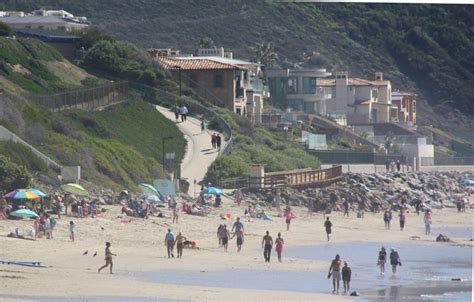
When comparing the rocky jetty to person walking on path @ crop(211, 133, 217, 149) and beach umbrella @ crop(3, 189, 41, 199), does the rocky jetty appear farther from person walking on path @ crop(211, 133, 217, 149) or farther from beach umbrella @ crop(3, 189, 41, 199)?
beach umbrella @ crop(3, 189, 41, 199)

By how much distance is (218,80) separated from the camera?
2522 inches

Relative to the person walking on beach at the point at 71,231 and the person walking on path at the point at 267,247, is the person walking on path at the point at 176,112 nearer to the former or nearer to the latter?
the person walking on beach at the point at 71,231

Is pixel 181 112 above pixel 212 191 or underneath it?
above

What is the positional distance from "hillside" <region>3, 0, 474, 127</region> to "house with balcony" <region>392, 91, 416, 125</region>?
55 cm

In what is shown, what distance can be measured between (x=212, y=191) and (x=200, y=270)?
12.0 metres

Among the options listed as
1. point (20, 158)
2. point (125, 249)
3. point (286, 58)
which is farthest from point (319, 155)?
point (286, 58)

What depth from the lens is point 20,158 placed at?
3984 cm

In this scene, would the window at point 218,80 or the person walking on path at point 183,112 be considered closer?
the person walking on path at point 183,112

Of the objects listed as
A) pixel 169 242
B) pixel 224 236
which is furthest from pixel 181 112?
pixel 169 242

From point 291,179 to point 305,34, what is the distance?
4845 cm

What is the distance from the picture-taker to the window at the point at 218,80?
63.9 meters

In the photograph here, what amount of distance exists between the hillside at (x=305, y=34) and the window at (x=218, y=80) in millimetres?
10751

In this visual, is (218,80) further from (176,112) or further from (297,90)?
(297,90)

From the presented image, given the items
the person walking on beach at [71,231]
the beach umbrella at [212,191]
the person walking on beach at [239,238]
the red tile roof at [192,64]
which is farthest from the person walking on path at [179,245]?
the red tile roof at [192,64]
